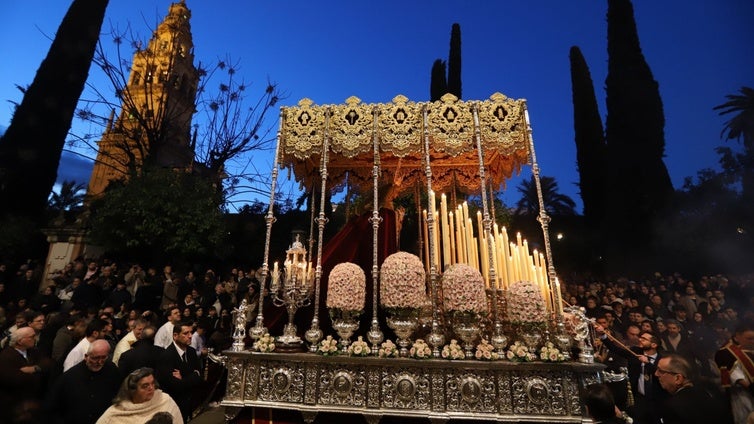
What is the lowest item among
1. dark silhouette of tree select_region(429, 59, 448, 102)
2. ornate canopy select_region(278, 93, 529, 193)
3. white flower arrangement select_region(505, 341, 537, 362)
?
white flower arrangement select_region(505, 341, 537, 362)

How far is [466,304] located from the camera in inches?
159

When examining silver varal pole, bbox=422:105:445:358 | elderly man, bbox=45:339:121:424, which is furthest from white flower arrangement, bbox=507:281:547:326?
elderly man, bbox=45:339:121:424

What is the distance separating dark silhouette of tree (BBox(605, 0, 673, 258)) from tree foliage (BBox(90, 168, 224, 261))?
21.8 meters

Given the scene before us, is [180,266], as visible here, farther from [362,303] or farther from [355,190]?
[362,303]

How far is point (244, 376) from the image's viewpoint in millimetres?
4125

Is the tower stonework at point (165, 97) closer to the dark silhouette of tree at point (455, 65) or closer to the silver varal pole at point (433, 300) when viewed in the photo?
the dark silhouette of tree at point (455, 65)

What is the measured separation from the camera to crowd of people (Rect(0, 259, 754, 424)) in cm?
323

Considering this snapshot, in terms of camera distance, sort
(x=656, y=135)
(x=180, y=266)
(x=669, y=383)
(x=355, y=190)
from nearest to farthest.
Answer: (x=669, y=383), (x=355, y=190), (x=180, y=266), (x=656, y=135)

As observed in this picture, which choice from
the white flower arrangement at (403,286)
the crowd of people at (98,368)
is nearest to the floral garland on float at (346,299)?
the white flower arrangement at (403,286)

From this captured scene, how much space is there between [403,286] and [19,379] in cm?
408

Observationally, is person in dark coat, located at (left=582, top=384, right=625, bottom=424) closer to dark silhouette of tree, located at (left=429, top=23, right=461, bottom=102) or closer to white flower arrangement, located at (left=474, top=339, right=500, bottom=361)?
white flower arrangement, located at (left=474, top=339, right=500, bottom=361)

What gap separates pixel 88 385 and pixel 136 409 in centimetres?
96

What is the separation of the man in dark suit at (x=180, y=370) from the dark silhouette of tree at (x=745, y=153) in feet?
82.1

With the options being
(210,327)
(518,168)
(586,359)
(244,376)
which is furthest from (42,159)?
(586,359)
